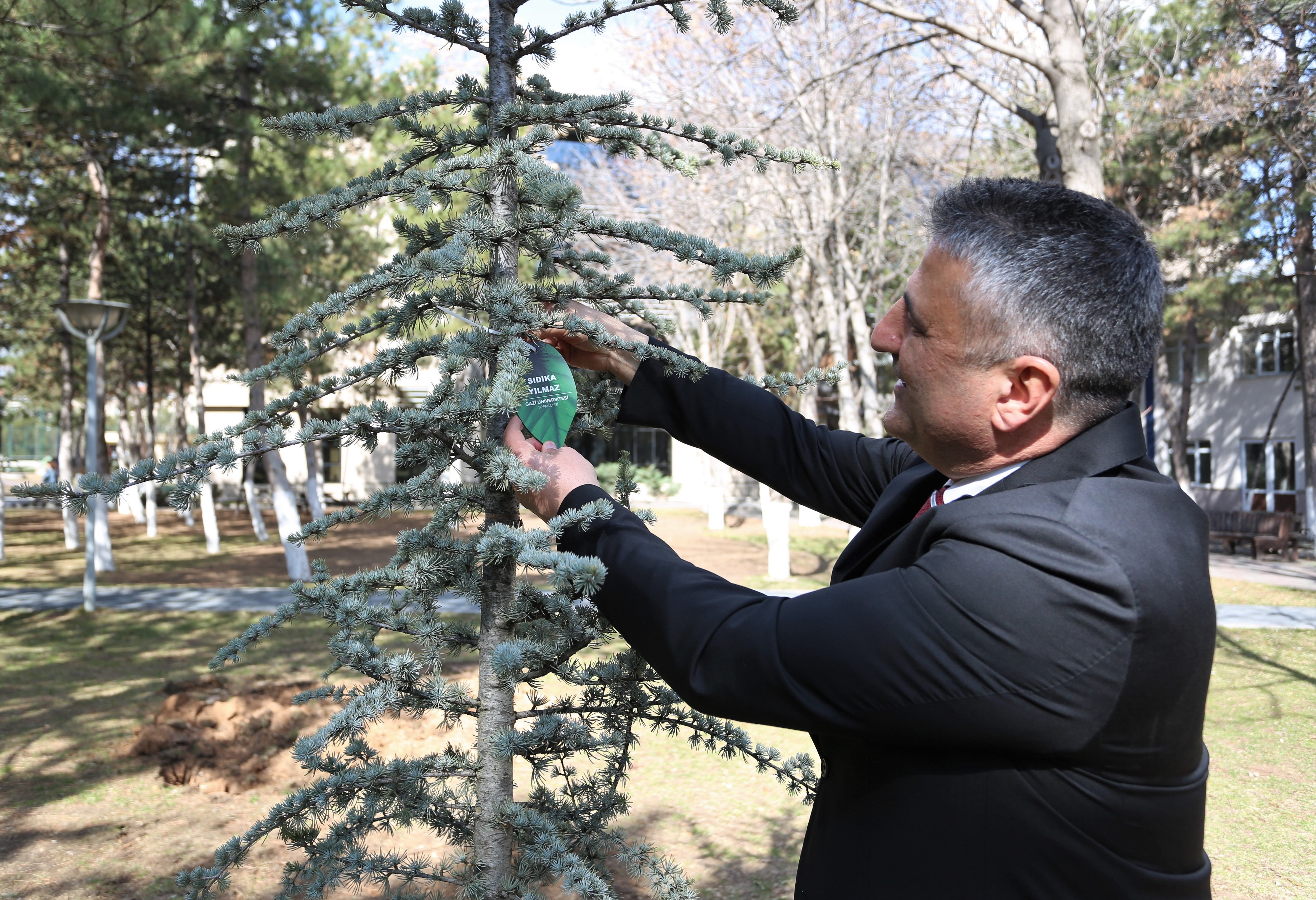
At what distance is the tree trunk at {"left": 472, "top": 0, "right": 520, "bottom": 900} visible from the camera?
2.22m

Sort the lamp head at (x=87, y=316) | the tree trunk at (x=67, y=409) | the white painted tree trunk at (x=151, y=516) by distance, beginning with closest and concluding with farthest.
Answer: the lamp head at (x=87, y=316)
the tree trunk at (x=67, y=409)
the white painted tree trunk at (x=151, y=516)

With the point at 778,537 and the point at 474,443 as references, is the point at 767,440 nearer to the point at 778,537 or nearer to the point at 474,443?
the point at 474,443

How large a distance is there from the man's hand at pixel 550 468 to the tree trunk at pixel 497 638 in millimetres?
286

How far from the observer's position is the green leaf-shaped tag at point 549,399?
1942 mm

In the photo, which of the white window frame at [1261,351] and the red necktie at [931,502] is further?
the white window frame at [1261,351]

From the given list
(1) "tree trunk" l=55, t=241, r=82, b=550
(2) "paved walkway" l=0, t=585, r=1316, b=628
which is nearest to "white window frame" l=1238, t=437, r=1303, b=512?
(2) "paved walkway" l=0, t=585, r=1316, b=628

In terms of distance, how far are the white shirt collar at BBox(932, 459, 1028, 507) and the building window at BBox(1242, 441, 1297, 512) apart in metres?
29.5

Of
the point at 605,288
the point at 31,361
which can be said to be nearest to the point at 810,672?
the point at 605,288

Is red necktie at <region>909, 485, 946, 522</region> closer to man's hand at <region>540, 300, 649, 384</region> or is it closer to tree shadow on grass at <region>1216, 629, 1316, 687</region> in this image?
man's hand at <region>540, 300, 649, 384</region>

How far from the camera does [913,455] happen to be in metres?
2.30

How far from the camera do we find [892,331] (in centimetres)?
162

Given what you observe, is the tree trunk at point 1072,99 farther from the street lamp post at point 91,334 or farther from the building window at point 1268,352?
the building window at point 1268,352

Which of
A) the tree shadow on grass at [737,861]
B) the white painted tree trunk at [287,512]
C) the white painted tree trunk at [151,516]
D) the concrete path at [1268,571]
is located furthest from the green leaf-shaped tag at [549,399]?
the white painted tree trunk at [151,516]

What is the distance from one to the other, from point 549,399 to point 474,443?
31cm
